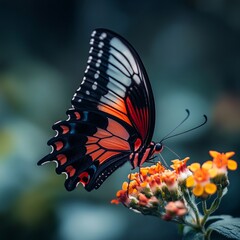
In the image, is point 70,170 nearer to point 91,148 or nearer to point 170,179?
point 91,148

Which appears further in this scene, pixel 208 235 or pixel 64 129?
pixel 64 129

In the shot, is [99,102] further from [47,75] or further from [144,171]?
[47,75]

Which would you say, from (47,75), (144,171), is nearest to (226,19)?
(47,75)

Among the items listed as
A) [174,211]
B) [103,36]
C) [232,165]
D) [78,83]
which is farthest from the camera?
[78,83]

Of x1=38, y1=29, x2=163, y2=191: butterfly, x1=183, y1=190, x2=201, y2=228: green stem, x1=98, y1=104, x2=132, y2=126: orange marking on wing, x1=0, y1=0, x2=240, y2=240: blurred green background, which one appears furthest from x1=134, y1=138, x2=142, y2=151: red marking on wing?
x1=0, y1=0, x2=240, y2=240: blurred green background

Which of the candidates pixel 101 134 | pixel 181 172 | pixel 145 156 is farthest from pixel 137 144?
pixel 181 172

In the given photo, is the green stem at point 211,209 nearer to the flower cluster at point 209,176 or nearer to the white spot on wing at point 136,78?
the flower cluster at point 209,176
